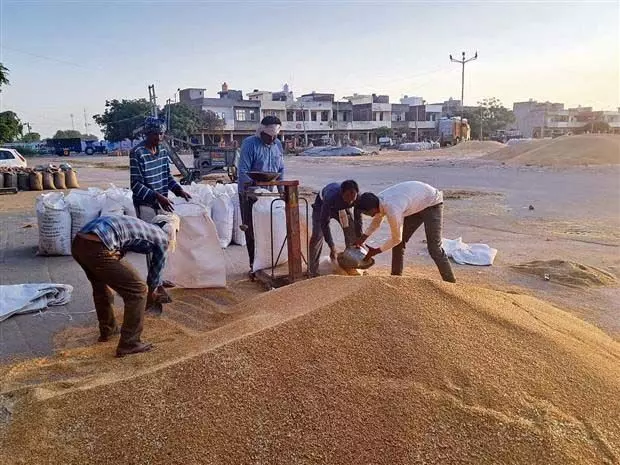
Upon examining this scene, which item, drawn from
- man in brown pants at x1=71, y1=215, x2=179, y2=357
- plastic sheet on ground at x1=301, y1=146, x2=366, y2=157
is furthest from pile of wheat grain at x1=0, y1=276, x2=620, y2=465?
plastic sheet on ground at x1=301, y1=146, x2=366, y2=157

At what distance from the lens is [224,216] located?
6969mm

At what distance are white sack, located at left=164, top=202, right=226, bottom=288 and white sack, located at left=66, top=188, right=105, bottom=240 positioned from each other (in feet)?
7.24

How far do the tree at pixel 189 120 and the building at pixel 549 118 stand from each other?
151 feet

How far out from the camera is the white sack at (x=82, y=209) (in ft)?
21.5


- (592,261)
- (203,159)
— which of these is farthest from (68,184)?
(592,261)

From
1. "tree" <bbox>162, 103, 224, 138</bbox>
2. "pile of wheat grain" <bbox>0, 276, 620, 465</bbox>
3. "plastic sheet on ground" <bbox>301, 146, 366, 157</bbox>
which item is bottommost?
"plastic sheet on ground" <bbox>301, 146, 366, 157</bbox>

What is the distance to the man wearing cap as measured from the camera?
4430 mm

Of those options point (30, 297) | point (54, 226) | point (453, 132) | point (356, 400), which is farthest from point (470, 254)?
point (453, 132)

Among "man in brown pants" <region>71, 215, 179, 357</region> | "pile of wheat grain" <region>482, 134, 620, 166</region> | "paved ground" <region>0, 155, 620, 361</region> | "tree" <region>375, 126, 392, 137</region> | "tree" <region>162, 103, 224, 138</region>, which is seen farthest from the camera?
"tree" <region>375, 126, 392, 137</region>

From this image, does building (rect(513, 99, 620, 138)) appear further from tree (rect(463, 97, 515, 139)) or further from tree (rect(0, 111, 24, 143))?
tree (rect(0, 111, 24, 143))

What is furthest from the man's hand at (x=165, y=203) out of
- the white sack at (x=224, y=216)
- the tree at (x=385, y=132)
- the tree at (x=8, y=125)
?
the tree at (x=385, y=132)

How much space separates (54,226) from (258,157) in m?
2.84

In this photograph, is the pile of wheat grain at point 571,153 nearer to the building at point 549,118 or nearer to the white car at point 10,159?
the white car at point 10,159

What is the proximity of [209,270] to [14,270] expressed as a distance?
2.54 meters
